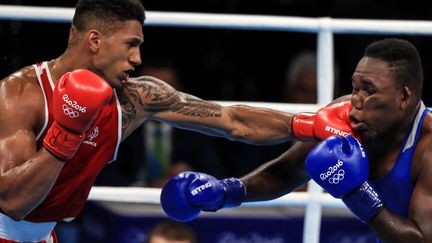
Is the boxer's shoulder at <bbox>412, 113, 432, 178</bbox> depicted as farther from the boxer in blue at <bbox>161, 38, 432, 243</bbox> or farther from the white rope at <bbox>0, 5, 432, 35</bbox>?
the white rope at <bbox>0, 5, 432, 35</bbox>

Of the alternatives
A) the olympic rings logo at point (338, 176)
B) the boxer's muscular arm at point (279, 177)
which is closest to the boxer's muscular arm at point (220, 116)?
the boxer's muscular arm at point (279, 177)

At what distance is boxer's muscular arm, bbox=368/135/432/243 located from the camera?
104 inches

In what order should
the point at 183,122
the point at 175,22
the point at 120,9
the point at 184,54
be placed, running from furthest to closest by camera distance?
1. the point at 184,54
2. the point at 175,22
3. the point at 183,122
4. the point at 120,9

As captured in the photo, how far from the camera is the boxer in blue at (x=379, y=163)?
2.66m

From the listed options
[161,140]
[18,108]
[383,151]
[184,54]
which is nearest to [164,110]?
[18,108]

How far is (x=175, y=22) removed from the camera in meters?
3.28

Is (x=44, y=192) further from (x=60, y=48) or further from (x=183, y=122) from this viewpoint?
(x=60, y=48)

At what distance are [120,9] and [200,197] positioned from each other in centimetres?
66

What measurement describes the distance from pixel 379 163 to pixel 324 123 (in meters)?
0.23

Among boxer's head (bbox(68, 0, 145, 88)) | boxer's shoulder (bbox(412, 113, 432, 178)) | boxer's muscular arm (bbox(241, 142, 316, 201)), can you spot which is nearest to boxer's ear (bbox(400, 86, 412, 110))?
boxer's shoulder (bbox(412, 113, 432, 178))

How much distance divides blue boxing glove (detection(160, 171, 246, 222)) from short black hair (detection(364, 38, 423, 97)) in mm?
666

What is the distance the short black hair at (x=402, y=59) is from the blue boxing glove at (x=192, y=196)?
0.67 metres

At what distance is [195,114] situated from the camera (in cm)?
297

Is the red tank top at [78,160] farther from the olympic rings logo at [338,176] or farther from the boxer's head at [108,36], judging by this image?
the olympic rings logo at [338,176]
